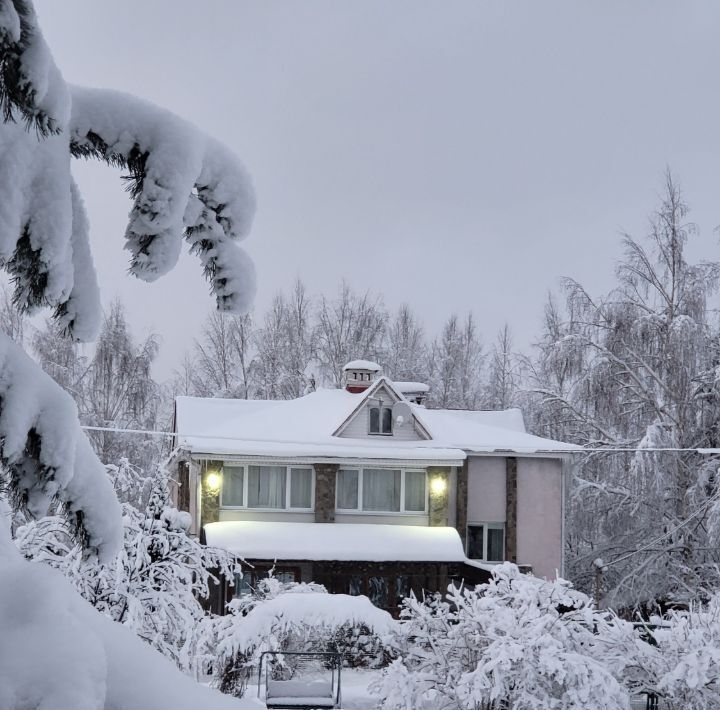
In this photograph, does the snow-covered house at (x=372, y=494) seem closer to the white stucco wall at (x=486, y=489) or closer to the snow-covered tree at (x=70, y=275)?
the white stucco wall at (x=486, y=489)

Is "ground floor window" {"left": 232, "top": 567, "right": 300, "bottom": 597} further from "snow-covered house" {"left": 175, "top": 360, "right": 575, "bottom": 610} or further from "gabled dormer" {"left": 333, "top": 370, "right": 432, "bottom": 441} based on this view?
"gabled dormer" {"left": 333, "top": 370, "right": 432, "bottom": 441}

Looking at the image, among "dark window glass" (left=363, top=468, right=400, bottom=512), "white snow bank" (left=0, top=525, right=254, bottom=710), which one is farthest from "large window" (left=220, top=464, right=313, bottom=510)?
"white snow bank" (left=0, top=525, right=254, bottom=710)

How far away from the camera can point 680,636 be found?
35.1ft

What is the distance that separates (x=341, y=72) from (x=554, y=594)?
6704 inches

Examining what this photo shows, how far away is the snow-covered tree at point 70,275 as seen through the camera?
143 cm

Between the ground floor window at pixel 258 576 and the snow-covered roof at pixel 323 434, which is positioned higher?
the snow-covered roof at pixel 323 434

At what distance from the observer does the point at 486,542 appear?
2417 centimetres

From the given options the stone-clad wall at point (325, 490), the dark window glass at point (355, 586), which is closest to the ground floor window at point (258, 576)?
the dark window glass at point (355, 586)

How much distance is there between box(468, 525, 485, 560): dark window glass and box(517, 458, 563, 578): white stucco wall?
3.12 feet

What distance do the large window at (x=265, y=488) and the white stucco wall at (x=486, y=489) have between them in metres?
4.28

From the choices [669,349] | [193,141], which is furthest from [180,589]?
[669,349]

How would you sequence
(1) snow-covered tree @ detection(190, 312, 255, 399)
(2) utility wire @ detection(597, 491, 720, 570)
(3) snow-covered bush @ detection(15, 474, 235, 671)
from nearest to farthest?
(3) snow-covered bush @ detection(15, 474, 235, 671)
(2) utility wire @ detection(597, 491, 720, 570)
(1) snow-covered tree @ detection(190, 312, 255, 399)

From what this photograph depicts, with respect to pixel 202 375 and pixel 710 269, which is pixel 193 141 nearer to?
pixel 710 269

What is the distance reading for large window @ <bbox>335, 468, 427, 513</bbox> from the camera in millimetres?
23375
